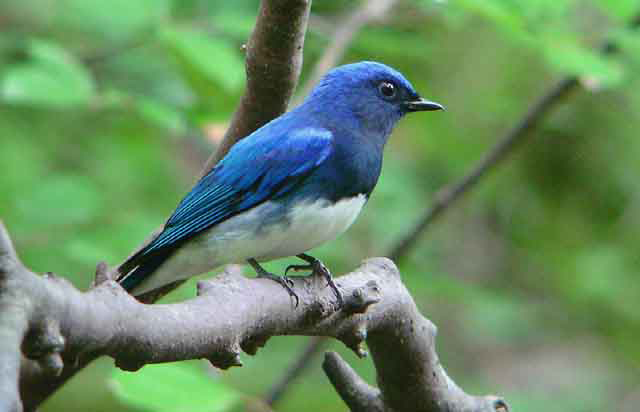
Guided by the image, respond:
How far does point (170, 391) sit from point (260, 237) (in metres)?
0.71

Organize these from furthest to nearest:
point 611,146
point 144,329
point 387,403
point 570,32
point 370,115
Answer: point 611,146, point 570,32, point 370,115, point 387,403, point 144,329

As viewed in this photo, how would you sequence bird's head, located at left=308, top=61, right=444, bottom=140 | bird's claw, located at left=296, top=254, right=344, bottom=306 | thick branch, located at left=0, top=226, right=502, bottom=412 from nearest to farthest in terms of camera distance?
thick branch, located at left=0, top=226, right=502, bottom=412 < bird's claw, located at left=296, top=254, right=344, bottom=306 < bird's head, located at left=308, top=61, right=444, bottom=140

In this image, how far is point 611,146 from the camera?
5.99 meters

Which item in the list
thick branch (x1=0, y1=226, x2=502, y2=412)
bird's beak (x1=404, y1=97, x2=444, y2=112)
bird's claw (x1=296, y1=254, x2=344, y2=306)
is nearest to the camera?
thick branch (x1=0, y1=226, x2=502, y2=412)

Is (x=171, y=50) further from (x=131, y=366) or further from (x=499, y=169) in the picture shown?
(x=131, y=366)

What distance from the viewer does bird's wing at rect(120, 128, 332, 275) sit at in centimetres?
399

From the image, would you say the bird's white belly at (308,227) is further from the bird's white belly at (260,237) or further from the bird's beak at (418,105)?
the bird's beak at (418,105)

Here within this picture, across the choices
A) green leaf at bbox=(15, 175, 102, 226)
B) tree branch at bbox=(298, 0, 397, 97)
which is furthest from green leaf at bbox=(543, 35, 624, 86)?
green leaf at bbox=(15, 175, 102, 226)

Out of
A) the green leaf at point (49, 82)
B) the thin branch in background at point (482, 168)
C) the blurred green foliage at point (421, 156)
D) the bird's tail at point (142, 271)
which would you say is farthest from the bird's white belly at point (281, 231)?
the thin branch in background at point (482, 168)

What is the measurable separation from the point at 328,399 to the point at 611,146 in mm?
2183

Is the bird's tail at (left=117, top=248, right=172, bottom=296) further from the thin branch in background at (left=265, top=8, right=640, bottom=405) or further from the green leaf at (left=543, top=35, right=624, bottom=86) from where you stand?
the green leaf at (left=543, top=35, right=624, bottom=86)

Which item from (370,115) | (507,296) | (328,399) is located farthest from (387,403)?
(507,296)

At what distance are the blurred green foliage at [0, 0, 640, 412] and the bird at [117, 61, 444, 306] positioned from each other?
523 millimetres

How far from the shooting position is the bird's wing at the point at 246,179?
3.99m
